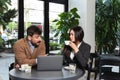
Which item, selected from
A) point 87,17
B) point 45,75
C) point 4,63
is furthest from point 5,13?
point 87,17

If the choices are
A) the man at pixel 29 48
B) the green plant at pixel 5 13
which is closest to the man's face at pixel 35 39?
the man at pixel 29 48

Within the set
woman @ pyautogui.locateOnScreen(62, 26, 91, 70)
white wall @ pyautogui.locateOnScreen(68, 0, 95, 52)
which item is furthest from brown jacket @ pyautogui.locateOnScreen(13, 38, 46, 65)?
white wall @ pyautogui.locateOnScreen(68, 0, 95, 52)

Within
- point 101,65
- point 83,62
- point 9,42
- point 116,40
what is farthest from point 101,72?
point 116,40

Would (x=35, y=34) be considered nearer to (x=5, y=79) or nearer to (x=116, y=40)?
(x=5, y=79)

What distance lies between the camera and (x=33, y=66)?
284cm

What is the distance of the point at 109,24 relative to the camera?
20.8 ft

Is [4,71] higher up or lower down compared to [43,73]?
lower down

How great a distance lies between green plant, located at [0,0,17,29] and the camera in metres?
3.48

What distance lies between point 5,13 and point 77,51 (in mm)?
1743

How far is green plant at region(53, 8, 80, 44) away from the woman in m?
2.12

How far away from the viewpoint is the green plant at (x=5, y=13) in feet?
11.4

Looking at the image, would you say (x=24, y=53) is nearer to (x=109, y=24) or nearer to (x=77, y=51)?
(x=77, y=51)

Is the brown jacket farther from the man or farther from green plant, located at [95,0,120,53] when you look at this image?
green plant, located at [95,0,120,53]

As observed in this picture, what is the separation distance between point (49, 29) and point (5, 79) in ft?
5.61
